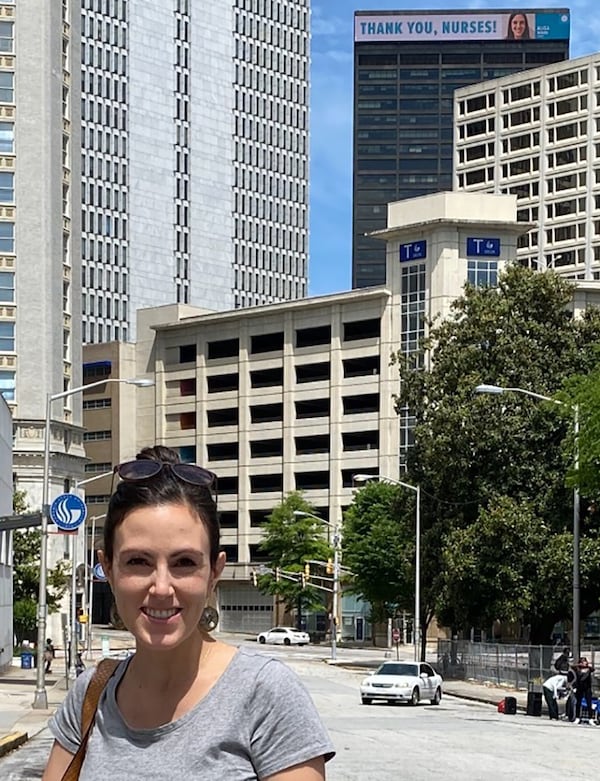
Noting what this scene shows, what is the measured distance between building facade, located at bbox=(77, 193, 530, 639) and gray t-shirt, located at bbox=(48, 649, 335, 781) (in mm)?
123020

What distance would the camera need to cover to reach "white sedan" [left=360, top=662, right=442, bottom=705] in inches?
1791

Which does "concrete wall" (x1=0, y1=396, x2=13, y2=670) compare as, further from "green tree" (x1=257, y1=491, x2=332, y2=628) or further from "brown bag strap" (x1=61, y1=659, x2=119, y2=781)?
"brown bag strap" (x1=61, y1=659, x2=119, y2=781)

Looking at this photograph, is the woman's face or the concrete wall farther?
the concrete wall

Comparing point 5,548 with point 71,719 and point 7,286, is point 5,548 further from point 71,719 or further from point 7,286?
point 71,719

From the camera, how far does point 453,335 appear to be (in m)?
67.2

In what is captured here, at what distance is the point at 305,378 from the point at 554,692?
9617cm

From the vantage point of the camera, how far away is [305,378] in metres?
137

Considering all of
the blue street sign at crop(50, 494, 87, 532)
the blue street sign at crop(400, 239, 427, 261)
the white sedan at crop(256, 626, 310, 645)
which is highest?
the blue street sign at crop(400, 239, 427, 261)

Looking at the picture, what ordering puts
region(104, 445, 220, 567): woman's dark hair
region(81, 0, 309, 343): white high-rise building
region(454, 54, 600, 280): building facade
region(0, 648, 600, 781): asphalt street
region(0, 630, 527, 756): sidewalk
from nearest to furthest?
1. region(104, 445, 220, 567): woman's dark hair
2. region(0, 648, 600, 781): asphalt street
3. region(0, 630, 527, 756): sidewalk
4. region(454, 54, 600, 280): building facade
5. region(81, 0, 309, 343): white high-rise building

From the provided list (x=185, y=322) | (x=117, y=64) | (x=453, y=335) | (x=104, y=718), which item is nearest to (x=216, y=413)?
(x=185, y=322)

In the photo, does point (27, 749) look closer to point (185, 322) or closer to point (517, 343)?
point (517, 343)

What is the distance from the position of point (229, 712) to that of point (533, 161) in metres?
169

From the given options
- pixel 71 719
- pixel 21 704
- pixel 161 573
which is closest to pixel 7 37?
pixel 21 704

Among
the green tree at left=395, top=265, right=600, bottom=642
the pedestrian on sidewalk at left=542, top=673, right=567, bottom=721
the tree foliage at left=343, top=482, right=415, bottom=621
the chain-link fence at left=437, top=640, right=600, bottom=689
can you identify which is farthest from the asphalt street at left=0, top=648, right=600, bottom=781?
the tree foliage at left=343, top=482, right=415, bottom=621
